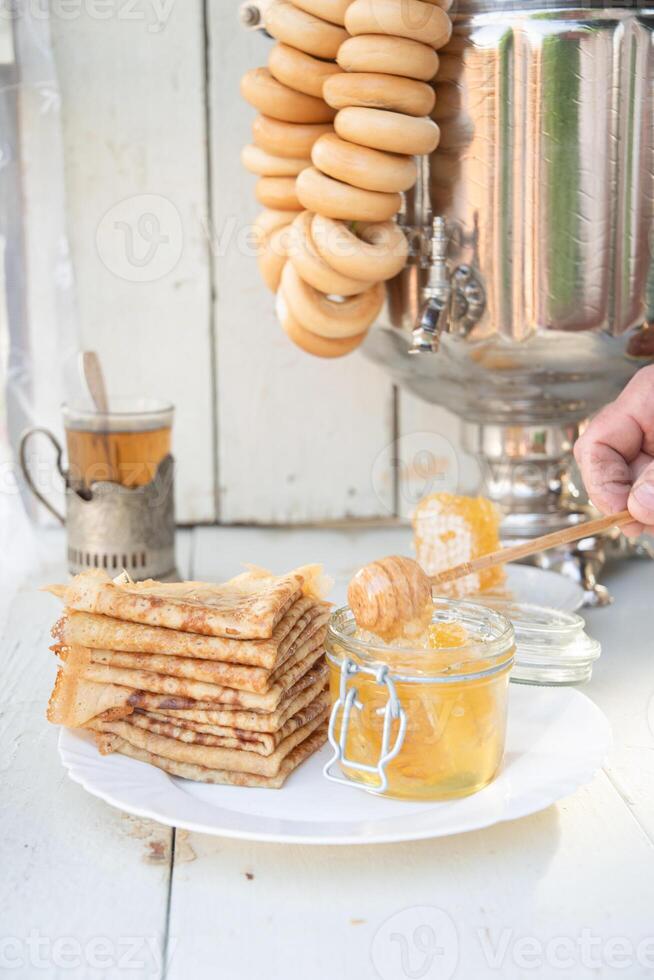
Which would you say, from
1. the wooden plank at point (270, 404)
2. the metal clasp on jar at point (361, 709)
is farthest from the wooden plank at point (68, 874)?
the wooden plank at point (270, 404)

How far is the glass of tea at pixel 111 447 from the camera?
43.7 inches

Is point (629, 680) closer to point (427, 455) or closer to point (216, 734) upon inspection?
point (216, 734)

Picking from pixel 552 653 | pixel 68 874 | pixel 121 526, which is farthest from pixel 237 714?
pixel 121 526

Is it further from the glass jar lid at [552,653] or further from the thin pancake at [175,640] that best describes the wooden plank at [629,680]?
the thin pancake at [175,640]

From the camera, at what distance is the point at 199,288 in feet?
4.39

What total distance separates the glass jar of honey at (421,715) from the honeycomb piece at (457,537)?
1.00 ft

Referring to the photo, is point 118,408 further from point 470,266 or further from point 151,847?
point 151,847

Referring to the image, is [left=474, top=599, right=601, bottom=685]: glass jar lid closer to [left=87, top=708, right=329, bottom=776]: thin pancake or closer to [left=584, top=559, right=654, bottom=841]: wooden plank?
[left=584, top=559, right=654, bottom=841]: wooden plank

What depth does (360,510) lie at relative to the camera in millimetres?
1411

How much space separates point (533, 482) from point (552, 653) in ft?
1.15

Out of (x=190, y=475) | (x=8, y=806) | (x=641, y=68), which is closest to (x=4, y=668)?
(x=8, y=806)

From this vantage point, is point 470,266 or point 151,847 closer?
point 151,847

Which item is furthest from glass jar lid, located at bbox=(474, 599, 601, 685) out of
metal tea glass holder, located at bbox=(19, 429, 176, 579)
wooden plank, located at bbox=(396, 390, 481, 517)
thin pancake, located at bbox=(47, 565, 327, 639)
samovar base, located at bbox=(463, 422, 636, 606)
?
wooden plank, located at bbox=(396, 390, 481, 517)

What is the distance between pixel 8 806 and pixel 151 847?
0.11m
